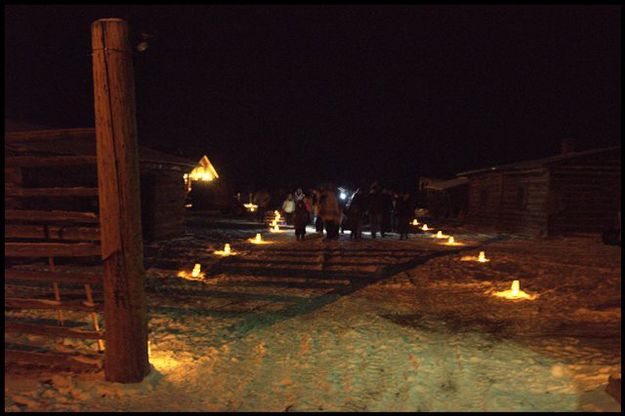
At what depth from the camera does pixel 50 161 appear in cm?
505

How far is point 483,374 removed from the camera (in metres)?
5.22

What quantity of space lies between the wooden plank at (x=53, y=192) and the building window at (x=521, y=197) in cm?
2200

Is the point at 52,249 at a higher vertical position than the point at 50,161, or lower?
lower

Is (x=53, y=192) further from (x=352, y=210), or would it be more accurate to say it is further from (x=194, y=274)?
(x=352, y=210)

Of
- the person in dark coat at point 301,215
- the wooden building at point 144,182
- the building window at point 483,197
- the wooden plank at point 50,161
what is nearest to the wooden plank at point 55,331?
the wooden plank at point 50,161

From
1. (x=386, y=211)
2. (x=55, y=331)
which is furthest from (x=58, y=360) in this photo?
(x=386, y=211)

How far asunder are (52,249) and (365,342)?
12.8 feet

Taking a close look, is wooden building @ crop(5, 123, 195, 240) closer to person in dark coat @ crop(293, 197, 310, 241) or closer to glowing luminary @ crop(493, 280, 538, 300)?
person in dark coat @ crop(293, 197, 310, 241)

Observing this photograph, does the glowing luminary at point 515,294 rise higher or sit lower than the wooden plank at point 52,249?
lower

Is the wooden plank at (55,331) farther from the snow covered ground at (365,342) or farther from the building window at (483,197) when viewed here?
the building window at (483,197)

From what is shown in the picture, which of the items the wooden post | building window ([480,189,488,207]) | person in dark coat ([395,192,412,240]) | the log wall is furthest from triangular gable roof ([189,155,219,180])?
the wooden post

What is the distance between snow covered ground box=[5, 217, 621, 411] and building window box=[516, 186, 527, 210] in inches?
442

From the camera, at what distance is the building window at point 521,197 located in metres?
23.3

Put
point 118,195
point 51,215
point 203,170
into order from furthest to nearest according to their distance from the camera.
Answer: point 203,170, point 51,215, point 118,195
